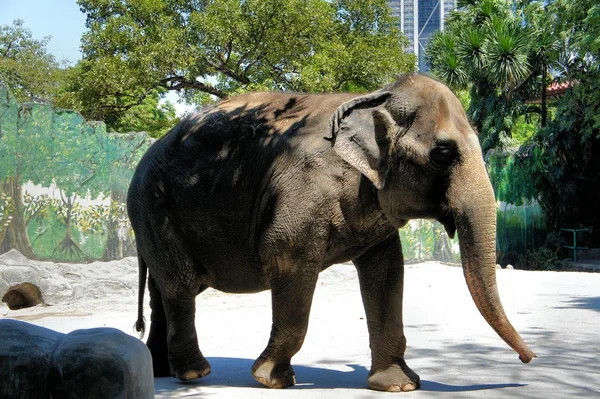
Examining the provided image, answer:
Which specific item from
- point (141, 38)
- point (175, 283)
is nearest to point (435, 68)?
point (141, 38)

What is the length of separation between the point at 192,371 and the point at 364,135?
2352 mm

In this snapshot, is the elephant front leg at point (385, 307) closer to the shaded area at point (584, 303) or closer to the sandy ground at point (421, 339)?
the sandy ground at point (421, 339)

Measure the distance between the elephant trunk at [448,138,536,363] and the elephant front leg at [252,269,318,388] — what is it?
1206 mm

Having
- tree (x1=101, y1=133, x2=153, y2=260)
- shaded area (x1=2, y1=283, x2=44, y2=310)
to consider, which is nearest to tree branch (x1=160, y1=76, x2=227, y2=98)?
tree (x1=101, y1=133, x2=153, y2=260)

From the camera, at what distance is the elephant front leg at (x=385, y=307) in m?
6.43

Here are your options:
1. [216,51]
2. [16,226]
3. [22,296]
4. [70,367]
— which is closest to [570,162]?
[216,51]

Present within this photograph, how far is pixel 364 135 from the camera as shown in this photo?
6.06 metres

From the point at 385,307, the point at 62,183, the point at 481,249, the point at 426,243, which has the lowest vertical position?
the point at 385,307

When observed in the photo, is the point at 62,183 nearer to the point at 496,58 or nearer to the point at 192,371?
the point at 192,371

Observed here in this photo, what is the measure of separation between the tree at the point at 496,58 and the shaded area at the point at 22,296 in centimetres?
2118

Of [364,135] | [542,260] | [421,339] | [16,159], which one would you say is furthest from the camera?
[542,260]

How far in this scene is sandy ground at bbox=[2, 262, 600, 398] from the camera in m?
6.38

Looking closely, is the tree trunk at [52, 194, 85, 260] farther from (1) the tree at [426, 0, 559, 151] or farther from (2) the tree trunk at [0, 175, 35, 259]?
(1) the tree at [426, 0, 559, 151]

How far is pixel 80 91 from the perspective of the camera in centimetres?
2709
